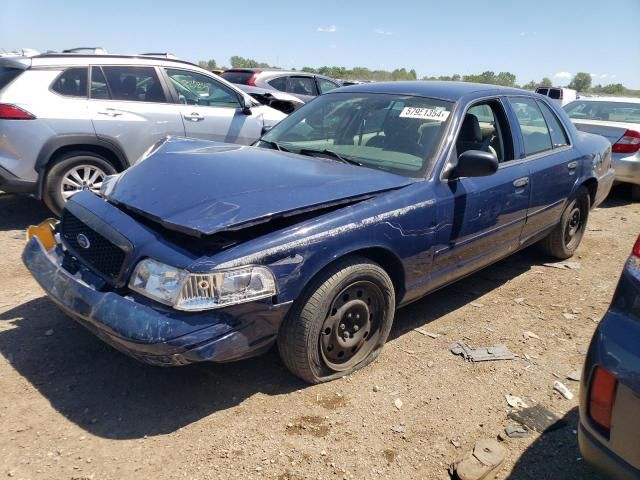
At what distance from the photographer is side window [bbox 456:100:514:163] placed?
392cm

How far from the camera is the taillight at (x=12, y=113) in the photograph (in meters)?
5.16

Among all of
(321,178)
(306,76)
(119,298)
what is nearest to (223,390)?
(119,298)

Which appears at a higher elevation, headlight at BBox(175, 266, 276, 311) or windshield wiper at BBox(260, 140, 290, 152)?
windshield wiper at BBox(260, 140, 290, 152)

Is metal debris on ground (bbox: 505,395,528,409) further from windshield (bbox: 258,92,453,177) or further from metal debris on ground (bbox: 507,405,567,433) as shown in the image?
windshield (bbox: 258,92,453,177)

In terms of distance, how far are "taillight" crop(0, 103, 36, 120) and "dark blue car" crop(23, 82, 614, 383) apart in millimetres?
2267

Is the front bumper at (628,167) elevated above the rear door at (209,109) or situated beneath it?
situated beneath

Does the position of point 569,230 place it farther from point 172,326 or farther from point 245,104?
point 172,326

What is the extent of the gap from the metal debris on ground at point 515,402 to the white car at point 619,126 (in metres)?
5.96

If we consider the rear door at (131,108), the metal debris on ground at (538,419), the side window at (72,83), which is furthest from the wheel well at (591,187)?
the side window at (72,83)

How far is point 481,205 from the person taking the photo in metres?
3.65

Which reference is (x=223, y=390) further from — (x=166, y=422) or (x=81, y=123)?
(x=81, y=123)

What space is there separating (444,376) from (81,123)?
14.6 feet

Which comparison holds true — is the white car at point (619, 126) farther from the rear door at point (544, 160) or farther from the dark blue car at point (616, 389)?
the dark blue car at point (616, 389)

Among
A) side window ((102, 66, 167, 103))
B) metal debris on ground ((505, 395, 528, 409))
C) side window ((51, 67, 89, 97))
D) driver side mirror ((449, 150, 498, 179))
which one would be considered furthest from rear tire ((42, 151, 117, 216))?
metal debris on ground ((505, 395, 528, 409))
